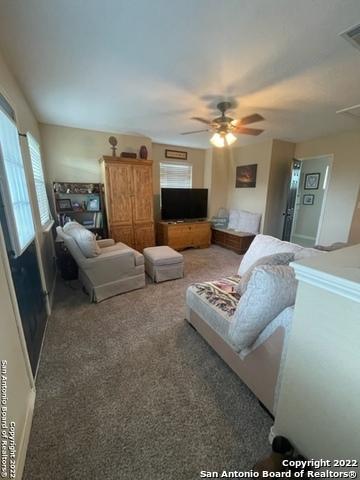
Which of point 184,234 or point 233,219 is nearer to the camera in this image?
point 184,234

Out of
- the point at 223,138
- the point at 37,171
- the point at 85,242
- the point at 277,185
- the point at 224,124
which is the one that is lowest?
the point at 85,242

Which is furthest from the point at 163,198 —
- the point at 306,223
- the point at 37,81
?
the point at 306,223

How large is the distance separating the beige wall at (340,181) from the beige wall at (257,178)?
93 centimetres

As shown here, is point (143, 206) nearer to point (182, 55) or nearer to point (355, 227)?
point (182, 55)

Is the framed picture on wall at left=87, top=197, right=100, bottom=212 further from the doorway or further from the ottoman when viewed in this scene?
the doorway

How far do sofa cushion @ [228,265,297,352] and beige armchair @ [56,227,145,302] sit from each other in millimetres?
1840

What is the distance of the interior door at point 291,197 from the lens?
432 cm

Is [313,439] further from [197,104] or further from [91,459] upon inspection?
[197,104]

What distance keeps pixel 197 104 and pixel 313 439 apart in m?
3.09

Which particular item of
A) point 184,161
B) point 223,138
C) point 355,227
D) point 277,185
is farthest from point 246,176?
point 223,138

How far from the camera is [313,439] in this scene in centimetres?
92

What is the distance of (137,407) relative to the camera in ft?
4.43

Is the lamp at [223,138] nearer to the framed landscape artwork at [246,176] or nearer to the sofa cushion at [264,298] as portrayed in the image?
the sofa cushion at [264,298]

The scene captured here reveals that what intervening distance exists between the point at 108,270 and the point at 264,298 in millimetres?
2024
